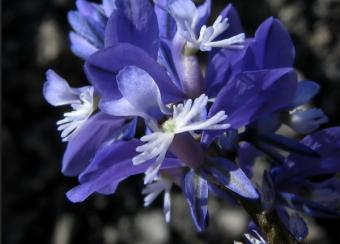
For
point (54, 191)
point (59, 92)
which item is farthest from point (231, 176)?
point (54, 191)

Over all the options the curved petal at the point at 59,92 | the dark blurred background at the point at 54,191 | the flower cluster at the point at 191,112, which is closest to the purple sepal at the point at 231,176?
the flower cluster at the point at 191,112

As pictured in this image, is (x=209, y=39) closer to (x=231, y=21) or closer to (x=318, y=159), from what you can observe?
(x=231, y=21)

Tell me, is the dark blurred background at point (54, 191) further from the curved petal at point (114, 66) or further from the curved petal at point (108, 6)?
the curved petal at point (114, 66)

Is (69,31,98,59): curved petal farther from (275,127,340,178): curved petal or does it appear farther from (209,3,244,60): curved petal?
(275,127,340,178): curved petal

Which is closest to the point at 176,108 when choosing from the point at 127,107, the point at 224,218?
the point at 127,107

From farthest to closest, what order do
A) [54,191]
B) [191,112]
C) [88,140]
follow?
[54,191]
[88,140]
[191,112]

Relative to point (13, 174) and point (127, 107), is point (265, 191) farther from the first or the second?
point (13, 174)

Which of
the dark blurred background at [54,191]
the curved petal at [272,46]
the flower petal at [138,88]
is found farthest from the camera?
the dark blurred background at [54,191]

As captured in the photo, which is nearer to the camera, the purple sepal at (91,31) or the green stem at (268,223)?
the green stem at (268,223)
